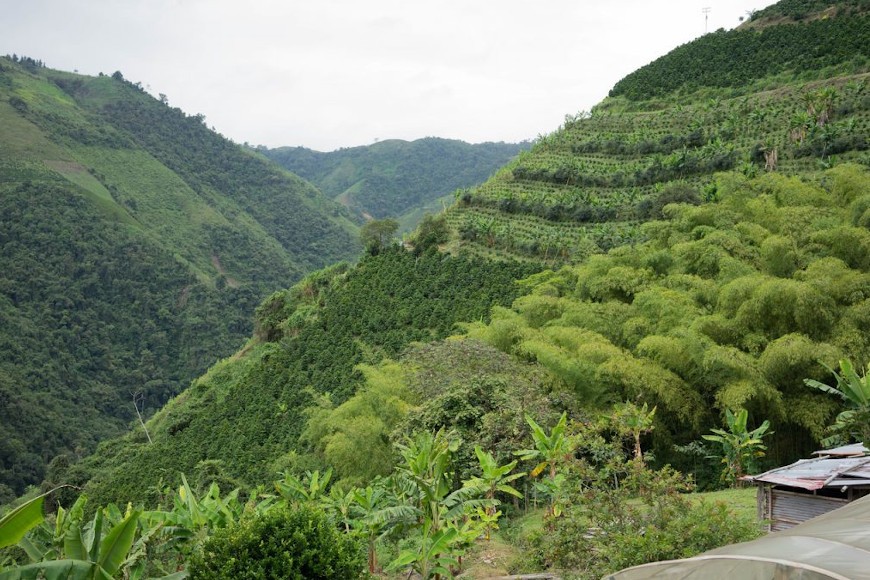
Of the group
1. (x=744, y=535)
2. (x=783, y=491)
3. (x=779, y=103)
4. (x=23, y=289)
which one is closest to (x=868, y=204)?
(x=783, y=491)

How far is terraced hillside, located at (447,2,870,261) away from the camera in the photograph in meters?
30.3

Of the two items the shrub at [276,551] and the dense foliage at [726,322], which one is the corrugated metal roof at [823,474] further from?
the shrub at [276,551]

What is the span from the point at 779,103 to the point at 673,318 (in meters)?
24.6

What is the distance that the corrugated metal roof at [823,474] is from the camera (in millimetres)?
8516

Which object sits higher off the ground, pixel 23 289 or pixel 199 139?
pixel 199 139

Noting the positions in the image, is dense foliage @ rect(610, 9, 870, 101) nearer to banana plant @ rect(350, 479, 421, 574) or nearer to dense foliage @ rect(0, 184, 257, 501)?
banana plant @ rect(350, 479, 421, 574)

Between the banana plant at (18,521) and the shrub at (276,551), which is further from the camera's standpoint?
the shrub at (276,551)

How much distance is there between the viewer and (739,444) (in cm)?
1373

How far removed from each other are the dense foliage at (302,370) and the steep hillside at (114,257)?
1263cm

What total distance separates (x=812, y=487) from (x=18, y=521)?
327 inches

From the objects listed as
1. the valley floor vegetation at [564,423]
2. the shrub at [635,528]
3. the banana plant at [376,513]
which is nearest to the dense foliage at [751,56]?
the valley floor vegetation at [564,423]

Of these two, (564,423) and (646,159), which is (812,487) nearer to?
(564,423)

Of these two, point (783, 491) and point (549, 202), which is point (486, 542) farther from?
point (549, 202)

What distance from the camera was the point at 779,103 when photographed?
35250 mm
